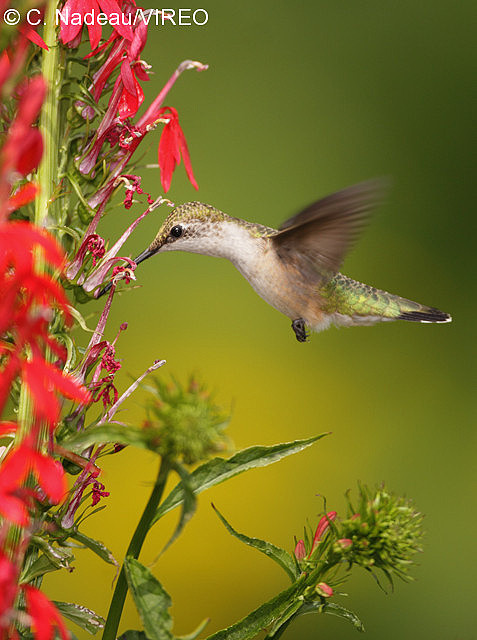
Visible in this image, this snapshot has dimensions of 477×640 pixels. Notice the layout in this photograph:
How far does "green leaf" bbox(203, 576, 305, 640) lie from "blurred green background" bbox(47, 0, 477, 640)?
102cm

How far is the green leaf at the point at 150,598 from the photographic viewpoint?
388 mm

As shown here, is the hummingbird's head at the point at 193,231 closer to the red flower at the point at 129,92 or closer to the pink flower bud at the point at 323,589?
the red flower at the point at 129,92

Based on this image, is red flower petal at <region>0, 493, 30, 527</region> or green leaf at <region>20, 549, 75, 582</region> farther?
green leaf at <region>20, 549, 75, 582</region>

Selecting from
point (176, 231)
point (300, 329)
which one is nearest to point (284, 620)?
point (176, 231)

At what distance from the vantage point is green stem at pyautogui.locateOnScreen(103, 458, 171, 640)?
1.22ft

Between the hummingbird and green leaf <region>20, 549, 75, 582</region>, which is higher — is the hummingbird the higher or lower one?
the higher one

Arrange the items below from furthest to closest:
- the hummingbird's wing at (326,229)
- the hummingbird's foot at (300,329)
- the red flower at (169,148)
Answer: the hummingbird's foot at (300,329) < the hummingbird's wing at (326,229) < the red flower at (169,148)

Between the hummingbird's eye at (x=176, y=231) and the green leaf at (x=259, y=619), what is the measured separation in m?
0.45

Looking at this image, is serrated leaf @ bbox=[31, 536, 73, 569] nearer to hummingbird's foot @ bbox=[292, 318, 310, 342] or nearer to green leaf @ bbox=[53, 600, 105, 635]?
green leaf @ bbox=[53, 600, 105, 635]

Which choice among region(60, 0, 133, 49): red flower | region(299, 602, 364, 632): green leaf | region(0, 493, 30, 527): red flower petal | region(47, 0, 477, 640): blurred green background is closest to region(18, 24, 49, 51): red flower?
region(60, 0, 133, 49): red flower

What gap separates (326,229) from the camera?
0.88 m

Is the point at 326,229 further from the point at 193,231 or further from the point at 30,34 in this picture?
the point at 30,34

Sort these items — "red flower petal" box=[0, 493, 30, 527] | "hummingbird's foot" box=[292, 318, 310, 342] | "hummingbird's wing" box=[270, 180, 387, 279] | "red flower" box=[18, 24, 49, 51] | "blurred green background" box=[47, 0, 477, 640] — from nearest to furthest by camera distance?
"red flower petal" box=[0, 493, 30, 527], "red flower" box=[18, 24, 49, 51], "hummingbird's wing" box=[270, 180, 387, 279], "hummingbird's foot" box=[292, 318, 310, 342], "blurred green background" box=[47, 0, 477, 640]

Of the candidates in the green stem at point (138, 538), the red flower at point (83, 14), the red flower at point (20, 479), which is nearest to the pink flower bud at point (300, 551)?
the green stem at point (138, 538)
